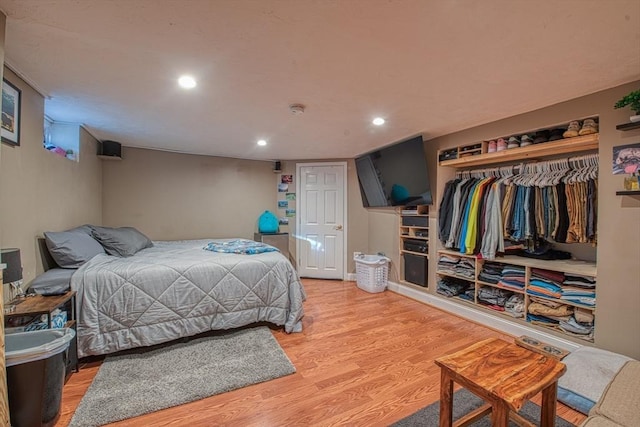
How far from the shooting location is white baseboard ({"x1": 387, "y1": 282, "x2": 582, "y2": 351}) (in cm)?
244

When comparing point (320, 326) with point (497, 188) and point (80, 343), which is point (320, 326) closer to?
point (80, 343)

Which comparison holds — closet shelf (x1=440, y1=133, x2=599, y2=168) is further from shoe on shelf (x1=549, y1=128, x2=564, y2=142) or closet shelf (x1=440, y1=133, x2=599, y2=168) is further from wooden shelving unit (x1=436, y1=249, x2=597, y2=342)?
wooden shelving unit (x1=436, y1=249, x2=597, y2=342)

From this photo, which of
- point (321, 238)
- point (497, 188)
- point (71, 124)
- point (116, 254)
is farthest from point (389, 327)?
point (71, 124)

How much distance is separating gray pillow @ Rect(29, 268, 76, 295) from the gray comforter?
0.06 m

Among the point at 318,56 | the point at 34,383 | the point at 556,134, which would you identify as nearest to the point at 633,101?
the point at 556,134

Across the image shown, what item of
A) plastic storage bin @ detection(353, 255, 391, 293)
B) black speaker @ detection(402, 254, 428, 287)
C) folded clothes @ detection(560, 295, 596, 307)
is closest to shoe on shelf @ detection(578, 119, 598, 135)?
folded clothes @ detection(560, 295, 596, 307)

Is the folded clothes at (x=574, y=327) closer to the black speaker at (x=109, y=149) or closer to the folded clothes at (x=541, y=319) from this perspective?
the folded clothes at (x=541, y=319)

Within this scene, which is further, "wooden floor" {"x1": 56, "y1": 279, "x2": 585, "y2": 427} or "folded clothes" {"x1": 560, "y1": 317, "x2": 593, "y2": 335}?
"folded clothes" {"x1": 560, "y1": 317, "x2": 593, "y2": 335}

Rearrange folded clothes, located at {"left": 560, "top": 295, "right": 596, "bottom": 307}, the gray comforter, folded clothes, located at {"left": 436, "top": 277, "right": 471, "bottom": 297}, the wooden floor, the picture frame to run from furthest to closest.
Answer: folded clothes, located at {"left": 436, "top": 277, "right": 471, "bottom": 297}
folded clothes, located at {"left": 560, "top": 295, "right": 596, "bottom": 307}
the gray comforter
the picture frame
the wooden floor

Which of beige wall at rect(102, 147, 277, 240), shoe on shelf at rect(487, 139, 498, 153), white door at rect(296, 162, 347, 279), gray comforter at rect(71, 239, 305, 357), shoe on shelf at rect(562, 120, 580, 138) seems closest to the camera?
gray comforter at rect(71, 239, 305, 357)

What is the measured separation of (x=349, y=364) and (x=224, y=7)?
239 centimetres

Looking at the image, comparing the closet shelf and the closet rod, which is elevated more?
the closet shelf

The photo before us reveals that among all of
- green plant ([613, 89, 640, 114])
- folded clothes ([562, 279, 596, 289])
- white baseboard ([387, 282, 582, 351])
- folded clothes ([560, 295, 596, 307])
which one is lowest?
white baseboard ([387, 282, 582, 351])

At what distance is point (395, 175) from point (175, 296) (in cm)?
298
